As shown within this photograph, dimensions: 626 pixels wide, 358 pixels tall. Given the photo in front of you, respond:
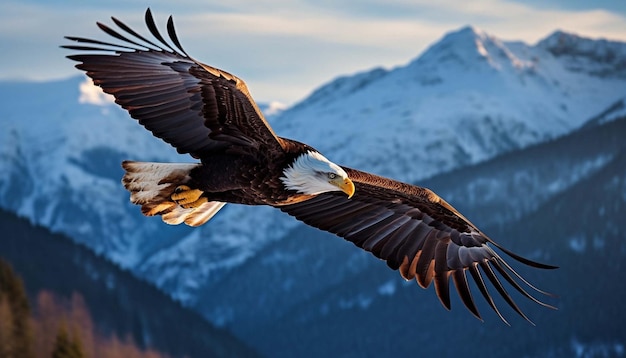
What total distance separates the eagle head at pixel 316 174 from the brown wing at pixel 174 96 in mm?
247

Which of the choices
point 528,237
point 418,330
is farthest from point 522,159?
point 418,330

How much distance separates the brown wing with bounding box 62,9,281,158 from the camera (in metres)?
8.58

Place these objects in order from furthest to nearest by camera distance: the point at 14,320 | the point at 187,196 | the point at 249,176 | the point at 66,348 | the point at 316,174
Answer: the point at 14,320 < the point at 66,348 < the point at 187,196 < the point at 249,176 < the point at 316,174

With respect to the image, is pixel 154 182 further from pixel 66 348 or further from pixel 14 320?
pixel 14 320

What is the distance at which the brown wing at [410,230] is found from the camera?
999 cm

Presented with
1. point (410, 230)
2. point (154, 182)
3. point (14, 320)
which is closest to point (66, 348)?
point (14, 320)

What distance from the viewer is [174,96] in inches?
345

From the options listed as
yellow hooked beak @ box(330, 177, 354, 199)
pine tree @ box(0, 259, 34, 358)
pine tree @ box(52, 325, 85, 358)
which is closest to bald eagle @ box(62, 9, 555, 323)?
yellow hooked beak @ box(330, 177, 354, 199)

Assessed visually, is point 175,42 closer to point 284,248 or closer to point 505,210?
point 505,210

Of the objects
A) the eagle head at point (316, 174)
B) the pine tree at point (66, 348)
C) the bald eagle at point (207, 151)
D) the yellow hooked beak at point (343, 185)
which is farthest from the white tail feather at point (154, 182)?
the pine tree at point (66, 348)

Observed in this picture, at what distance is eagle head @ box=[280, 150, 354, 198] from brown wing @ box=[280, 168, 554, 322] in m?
1.37

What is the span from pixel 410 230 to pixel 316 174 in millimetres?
2026

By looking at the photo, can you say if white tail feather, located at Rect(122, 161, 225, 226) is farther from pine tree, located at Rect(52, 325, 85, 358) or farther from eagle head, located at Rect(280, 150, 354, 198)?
pine tree, located at Rect(52, 325, 85, 358)

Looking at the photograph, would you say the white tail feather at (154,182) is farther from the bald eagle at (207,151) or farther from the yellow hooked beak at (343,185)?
the yellow hooked beak at (343,185)
